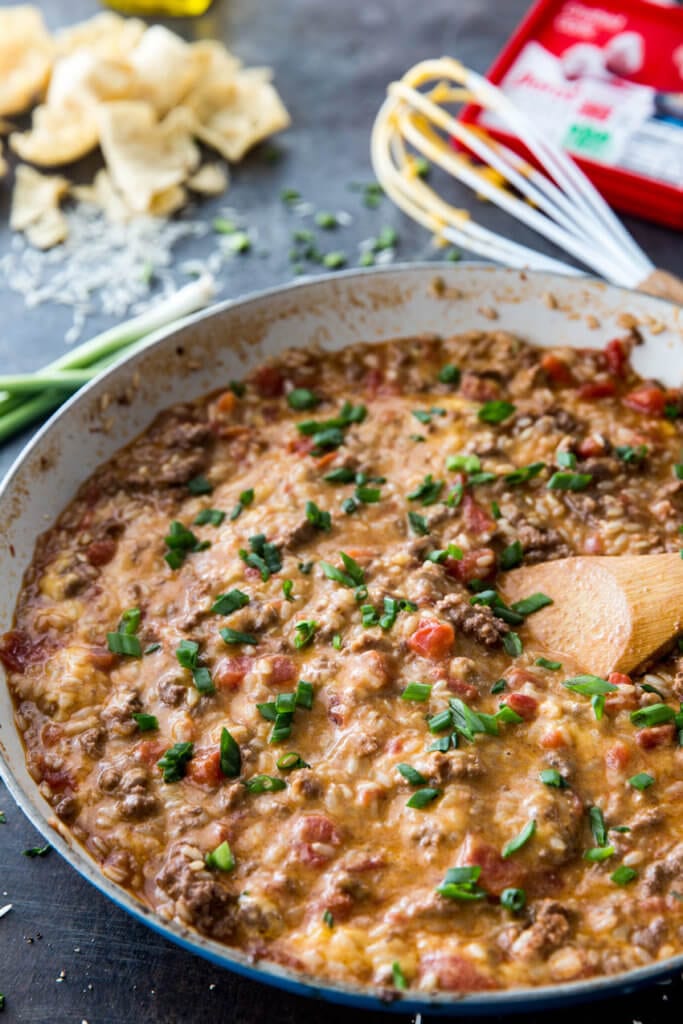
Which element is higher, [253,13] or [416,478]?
[253,13]

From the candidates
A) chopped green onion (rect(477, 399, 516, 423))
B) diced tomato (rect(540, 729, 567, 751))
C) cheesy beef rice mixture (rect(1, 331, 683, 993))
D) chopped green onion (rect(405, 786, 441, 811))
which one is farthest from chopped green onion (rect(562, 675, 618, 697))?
chopped green onion (rect(477, 399, 516, 423))

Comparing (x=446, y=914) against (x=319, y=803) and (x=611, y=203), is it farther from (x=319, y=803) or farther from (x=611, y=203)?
(x=611, y=203)

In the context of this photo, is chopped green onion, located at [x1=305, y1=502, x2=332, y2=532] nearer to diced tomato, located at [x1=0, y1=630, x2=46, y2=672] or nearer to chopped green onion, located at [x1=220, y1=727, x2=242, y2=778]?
chopped green onion, located at [x1=220, y1=727, x2=242, y2=778]

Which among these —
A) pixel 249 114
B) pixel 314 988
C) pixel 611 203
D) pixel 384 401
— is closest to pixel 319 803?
pixel 314 988

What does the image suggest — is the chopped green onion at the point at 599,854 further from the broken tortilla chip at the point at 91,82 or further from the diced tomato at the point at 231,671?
the broken tortilla chip at the point at 91,82

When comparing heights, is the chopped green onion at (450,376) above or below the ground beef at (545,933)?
above

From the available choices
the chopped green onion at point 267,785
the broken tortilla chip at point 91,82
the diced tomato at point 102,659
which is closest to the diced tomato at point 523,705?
the chopped green onion at point 267,785
